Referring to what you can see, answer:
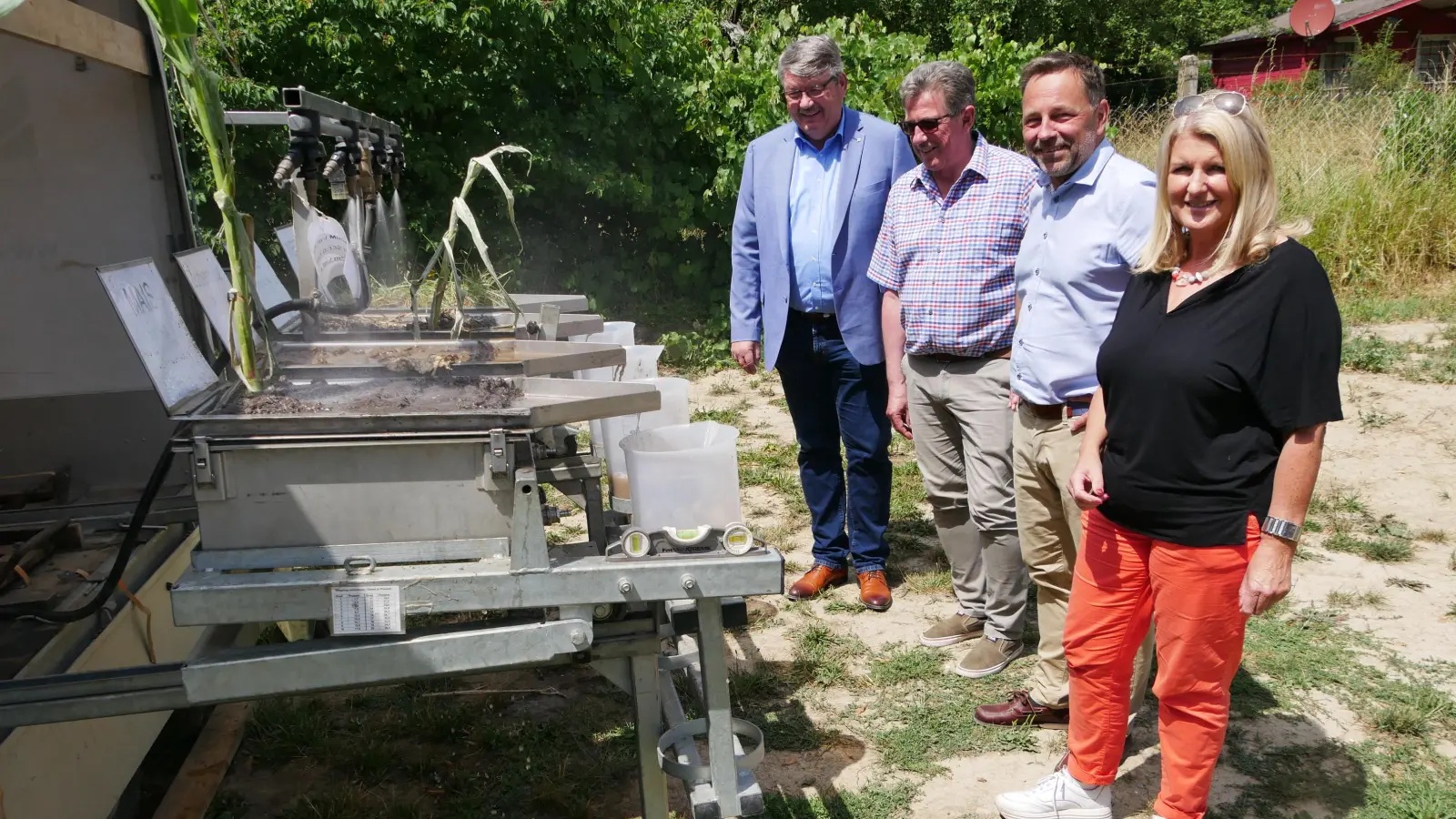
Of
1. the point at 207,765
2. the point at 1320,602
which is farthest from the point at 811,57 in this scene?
the point at 207,765

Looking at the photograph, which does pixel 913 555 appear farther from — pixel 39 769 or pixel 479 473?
pixel 39 769

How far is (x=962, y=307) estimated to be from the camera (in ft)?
11.2

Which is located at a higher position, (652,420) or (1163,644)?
(652,420)

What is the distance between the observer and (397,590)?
1.91m

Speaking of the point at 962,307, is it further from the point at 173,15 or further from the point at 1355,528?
the point at 1355,528

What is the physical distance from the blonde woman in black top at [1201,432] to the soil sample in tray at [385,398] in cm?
135

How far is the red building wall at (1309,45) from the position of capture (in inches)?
947

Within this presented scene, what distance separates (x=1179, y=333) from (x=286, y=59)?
21.9 feet

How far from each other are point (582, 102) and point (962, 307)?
5.31 metres

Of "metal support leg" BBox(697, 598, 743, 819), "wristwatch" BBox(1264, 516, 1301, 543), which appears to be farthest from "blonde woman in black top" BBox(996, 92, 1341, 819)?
"metal support leg" BBox(697, 598, 743, 819)

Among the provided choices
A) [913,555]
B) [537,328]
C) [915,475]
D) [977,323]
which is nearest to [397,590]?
[537,328]

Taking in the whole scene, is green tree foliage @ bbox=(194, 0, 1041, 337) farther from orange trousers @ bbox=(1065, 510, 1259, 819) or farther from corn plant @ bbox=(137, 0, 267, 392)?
orange trousers @ bbox=(1065, 510, 1259, 819)

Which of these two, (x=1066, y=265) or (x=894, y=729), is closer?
(x=1066, y=265)

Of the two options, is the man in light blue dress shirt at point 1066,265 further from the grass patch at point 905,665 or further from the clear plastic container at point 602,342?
the clear plastic container at point 602,342
